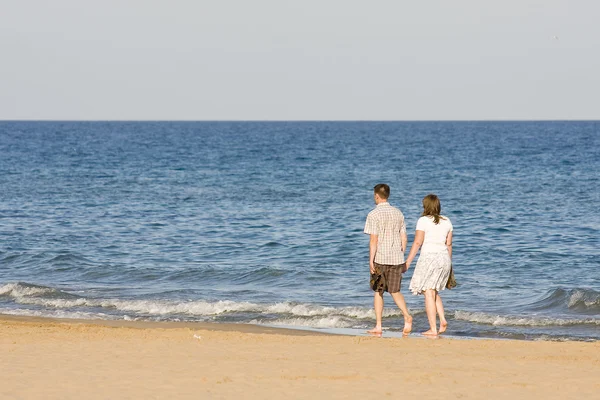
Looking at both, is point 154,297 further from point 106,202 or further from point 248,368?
point 106,202

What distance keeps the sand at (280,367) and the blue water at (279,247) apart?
2.46 metres

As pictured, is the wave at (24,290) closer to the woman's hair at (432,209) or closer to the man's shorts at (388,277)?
the man's shorts at (388,277)

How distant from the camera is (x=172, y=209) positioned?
25.6 m

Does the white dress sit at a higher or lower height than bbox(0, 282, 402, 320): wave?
higher

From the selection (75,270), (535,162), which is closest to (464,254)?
(75,270)

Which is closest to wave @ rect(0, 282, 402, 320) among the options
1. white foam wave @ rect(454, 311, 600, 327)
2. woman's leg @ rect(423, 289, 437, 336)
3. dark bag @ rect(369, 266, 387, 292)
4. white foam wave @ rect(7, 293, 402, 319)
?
white foam wave @ rect(7, 293, 402, 319)

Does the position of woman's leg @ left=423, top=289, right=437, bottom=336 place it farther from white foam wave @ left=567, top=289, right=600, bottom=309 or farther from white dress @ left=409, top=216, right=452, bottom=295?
white foam wave @ left=567, top=289, right=600, bottom=309

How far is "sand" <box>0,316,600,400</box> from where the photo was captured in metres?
7.09

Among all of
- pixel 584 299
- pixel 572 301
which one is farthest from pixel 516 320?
pixel 584 299

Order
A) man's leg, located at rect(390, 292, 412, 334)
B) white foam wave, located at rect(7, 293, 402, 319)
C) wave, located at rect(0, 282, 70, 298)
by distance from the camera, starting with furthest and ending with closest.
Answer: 1. wave, located at rect(0, 282, 70, 298)
2. white foam wave, located at rect(7, 293, 402, 319)
3. man's leg, located at rect(390, 292, 412, 334)

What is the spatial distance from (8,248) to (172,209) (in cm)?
741

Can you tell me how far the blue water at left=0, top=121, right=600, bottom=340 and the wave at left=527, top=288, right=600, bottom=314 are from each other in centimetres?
3

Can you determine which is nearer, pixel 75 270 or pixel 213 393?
pixel 213 393

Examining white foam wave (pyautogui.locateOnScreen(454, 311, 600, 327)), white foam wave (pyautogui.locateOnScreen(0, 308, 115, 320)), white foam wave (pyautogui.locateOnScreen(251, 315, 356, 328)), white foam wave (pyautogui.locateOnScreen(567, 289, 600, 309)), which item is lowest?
white foam wave (pyautogui.locateOnScreen(0, 308, 115, 320))
